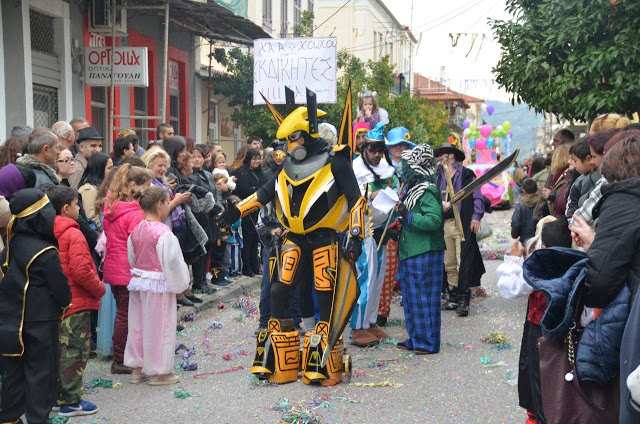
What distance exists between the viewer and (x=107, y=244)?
275 inches

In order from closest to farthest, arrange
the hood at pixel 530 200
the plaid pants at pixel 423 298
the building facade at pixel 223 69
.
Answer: the plaid pants at pixel 423 298, the hood at pixel 530 200, the building facade at pixel 223 69

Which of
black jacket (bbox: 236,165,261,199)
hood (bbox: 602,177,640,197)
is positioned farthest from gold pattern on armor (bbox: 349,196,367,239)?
black jacket (bbox: 236,165,261,199)

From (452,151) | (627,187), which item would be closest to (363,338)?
(452,151)

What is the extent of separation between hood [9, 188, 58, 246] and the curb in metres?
4.12

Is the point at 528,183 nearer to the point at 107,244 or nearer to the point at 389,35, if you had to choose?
the point at 107,244

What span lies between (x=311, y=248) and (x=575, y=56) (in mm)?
4433

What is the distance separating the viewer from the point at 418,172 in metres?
7.84

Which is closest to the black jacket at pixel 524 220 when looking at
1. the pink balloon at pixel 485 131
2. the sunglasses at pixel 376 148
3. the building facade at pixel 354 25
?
the sunglasses at pixel 376 148

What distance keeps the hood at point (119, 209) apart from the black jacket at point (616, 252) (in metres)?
4.11

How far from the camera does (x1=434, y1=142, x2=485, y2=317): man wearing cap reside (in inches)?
378

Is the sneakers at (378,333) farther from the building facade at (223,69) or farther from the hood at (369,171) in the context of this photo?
the building facade at (223,69)

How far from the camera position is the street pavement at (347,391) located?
18.8 ft

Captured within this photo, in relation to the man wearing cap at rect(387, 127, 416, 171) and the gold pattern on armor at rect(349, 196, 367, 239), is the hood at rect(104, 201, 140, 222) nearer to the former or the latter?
the gold pattern on armor at rect(349, 196, 367, 239)

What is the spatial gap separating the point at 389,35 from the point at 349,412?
154 feet
